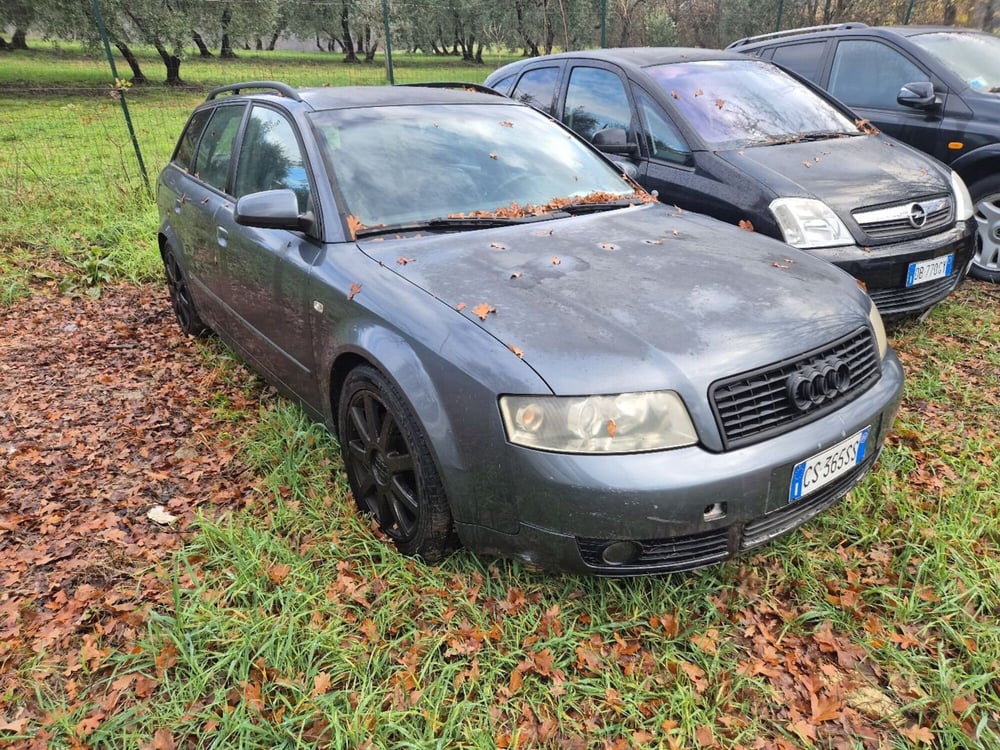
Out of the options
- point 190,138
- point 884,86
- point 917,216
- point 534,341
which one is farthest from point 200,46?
point 534,341

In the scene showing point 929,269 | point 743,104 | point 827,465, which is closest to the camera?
point 827,465

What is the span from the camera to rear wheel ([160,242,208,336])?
14.8 feet

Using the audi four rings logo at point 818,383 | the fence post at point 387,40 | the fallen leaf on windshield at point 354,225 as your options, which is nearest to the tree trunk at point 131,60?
the fence post at point 387,40

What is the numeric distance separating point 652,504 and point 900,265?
110 inches

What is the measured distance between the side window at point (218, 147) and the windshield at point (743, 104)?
2.70m

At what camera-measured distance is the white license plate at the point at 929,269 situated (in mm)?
3828

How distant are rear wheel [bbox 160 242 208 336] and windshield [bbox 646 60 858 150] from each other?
3413 millimetres

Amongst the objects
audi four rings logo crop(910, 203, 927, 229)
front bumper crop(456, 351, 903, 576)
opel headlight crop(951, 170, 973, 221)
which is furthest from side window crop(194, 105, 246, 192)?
opel headlight crop(951, 170, 973, 221)

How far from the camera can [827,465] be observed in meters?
2.12

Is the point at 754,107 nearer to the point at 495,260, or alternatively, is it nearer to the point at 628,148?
the point at 628,148

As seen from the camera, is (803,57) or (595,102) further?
(803,57)

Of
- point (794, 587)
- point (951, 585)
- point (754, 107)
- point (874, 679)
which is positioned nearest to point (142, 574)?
point (794, 587)

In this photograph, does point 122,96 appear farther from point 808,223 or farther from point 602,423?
point 602,423

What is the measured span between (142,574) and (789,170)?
3.89m
